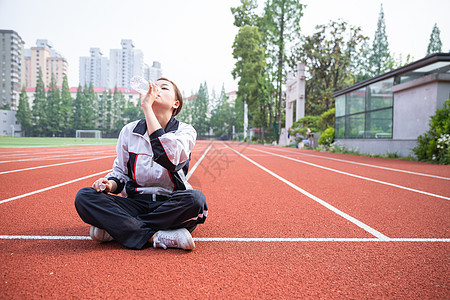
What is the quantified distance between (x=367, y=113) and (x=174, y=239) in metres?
14.6

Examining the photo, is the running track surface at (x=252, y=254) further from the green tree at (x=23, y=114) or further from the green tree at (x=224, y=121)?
the green tree at (x=224, y=121)

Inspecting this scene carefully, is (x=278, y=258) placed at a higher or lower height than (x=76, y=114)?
lower

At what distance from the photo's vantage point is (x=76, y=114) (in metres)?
65.2

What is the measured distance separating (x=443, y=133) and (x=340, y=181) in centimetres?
558

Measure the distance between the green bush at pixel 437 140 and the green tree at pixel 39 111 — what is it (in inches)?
2559

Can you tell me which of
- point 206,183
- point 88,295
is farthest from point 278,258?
point 206,183

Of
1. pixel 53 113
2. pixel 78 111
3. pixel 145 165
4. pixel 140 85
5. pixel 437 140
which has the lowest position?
pixel 145 165

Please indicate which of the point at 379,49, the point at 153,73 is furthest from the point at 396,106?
the point at 379,49

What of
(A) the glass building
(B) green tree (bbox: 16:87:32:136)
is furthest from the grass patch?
(B) green tree (bbox: 16:87:32:136)

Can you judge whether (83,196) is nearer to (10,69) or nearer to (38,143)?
(38,143)

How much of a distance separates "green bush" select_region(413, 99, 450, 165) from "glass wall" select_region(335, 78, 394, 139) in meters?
2.73

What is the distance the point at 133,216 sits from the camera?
2.33 m

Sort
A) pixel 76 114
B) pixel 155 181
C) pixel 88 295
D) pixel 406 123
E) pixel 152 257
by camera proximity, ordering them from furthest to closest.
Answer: pixel 76 114
pixel 406 123
pixel 155 181
pixel 152 257
pixel 88 295

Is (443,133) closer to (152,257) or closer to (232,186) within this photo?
(232,186)
